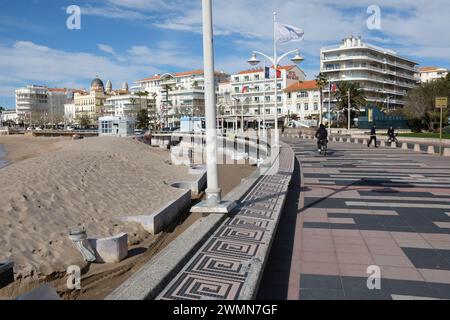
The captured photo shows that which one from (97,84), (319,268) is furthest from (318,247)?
(97,84)

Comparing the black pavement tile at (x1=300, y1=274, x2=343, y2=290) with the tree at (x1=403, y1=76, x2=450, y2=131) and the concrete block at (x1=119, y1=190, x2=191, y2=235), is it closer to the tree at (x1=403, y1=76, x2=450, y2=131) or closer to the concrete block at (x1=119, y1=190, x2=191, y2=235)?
the concrete block at (x1=119, y1=190, x2=191, y2=235)

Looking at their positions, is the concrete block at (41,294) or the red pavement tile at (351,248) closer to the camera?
the concrete block at (41,294)

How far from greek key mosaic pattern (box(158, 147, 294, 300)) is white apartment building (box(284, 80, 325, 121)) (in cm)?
6966

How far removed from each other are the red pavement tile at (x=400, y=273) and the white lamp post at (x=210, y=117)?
2.55 m

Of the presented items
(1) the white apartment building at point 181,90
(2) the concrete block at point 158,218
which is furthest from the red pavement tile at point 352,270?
(1) the white apartment building at point 181,90

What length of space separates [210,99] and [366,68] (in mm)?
75896

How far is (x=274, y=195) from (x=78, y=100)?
432 ft

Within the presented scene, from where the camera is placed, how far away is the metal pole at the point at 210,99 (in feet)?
20.1

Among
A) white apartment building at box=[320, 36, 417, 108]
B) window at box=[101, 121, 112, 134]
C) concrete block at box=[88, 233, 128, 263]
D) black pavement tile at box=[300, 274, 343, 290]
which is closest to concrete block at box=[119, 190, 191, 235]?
concrete block at box=[88, 233, 128, 263]

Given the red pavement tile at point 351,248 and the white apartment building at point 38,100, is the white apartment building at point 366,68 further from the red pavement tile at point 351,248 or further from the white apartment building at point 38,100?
the white apartment building at point 38,100

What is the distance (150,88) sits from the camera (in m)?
115

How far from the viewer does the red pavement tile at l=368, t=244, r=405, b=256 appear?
16.9ft

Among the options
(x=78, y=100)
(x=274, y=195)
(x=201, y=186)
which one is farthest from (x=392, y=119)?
(x=78, y=100)
